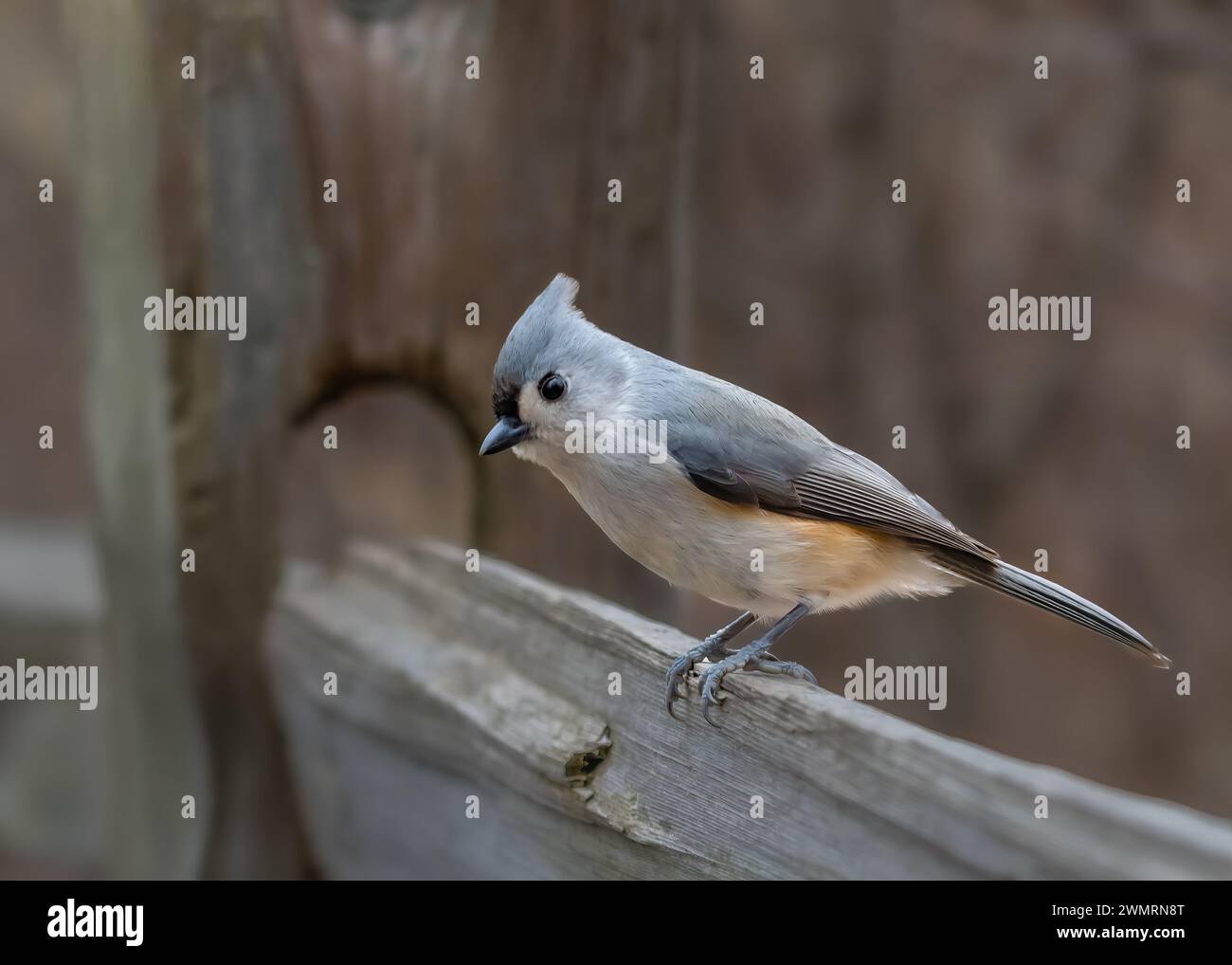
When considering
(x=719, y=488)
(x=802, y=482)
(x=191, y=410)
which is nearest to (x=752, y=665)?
(x=719, y=488)

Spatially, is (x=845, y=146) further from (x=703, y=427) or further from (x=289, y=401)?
(x=289, y=401)

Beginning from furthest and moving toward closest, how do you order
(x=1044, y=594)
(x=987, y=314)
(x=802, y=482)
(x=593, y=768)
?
1. (x=987, y=314)
2. (x=802, y=482)
3. (x=1044, y=594)
4. (x=593, y=768)

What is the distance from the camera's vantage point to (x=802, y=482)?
2717 millimetres

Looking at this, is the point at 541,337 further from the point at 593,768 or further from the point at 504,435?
the point at 593,768

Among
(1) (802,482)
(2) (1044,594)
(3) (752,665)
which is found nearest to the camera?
(3) (752,665)

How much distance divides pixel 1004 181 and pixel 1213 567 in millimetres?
1904

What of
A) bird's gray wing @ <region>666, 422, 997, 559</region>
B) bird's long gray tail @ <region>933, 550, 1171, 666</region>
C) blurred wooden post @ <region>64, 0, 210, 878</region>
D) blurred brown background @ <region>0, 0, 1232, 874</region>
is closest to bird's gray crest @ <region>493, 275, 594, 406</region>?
bird's gray wing @ <region>666, 422, 997, 559</region>

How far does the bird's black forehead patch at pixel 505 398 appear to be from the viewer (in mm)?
2471

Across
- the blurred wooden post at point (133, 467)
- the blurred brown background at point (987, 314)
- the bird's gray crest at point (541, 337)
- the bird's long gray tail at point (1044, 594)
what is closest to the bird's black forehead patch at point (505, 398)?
the bird's gray crest at point (541, 337)

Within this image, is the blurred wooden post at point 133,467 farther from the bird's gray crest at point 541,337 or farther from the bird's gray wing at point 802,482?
the bird's gray wing at point 802,482

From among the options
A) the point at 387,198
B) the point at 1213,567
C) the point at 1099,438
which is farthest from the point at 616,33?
the point at 1213,567

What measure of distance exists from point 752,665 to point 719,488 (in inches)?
15.8

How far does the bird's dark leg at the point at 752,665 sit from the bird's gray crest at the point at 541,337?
657 mm

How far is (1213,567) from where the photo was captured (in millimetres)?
5617
